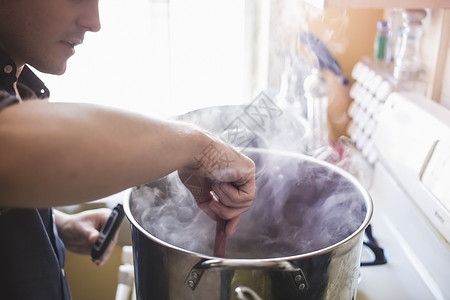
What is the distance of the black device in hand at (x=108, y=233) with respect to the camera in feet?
2.89

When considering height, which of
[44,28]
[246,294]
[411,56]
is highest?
[44,28]

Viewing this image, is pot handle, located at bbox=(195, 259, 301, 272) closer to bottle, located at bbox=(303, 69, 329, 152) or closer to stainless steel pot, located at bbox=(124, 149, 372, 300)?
stainless steel pot, located at bbox=(124, 149, 372, 300)

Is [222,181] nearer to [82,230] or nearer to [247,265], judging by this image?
[247,265]

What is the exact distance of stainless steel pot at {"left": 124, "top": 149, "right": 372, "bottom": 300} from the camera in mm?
551

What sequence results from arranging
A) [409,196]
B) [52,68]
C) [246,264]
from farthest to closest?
[409,196]
[52,68]
[246,264]

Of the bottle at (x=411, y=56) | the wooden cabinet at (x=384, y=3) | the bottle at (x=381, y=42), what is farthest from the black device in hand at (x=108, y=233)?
the bottle at (x=381, y=42)

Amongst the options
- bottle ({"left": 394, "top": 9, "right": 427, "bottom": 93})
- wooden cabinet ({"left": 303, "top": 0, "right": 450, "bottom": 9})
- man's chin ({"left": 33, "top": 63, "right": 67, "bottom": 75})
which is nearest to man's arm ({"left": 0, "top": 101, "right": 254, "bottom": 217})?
A: man's chin ({"left": 33, "top": 63, "right": 67, "bottom": 75})

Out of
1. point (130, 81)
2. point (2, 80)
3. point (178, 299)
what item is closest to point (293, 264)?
point (178, 299)

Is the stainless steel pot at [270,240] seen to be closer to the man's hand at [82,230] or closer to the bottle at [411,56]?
the man's hand at [82,230]

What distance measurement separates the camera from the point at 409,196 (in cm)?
100

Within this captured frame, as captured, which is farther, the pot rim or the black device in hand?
the black device in hand

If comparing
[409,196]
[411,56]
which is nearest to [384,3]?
[411,56]

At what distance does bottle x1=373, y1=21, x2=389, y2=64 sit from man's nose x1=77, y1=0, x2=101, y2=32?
2.94 ft

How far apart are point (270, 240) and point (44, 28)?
0.56 metres
